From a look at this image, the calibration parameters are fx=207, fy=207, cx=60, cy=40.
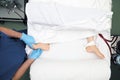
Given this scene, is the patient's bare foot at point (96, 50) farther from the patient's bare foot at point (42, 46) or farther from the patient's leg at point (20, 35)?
the patient's leg at point (20, 35)

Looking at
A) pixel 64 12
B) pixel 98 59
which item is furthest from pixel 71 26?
pixel 98 59

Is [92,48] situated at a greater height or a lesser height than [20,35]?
lesser

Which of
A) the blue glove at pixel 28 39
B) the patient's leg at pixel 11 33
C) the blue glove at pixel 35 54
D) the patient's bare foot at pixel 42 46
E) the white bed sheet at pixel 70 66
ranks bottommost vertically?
the white bed sheet at pixel 70 66

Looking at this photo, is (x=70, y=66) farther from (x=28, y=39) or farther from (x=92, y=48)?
(x=28, y=39)

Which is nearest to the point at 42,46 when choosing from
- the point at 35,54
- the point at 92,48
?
the point at 35,54

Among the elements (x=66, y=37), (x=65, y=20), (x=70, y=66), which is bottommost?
(x=70, y=66)

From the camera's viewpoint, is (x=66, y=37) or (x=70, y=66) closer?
(x=70, y=66)

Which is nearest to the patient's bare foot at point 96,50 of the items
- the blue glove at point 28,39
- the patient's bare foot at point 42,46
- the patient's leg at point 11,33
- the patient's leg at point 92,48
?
the patient's leg at point 92,48

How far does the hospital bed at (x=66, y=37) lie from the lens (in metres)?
1.40

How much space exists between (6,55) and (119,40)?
0.90 m

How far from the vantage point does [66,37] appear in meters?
1.51

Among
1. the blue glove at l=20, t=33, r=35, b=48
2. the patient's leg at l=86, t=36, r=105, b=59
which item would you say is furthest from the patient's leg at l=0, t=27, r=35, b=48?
the patient's leg at l=86, t=36, r=105, b=59

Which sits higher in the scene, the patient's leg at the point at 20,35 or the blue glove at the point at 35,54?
the patient's leg at the point at 20,35

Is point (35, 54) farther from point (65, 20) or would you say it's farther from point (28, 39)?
point (65, 20)
